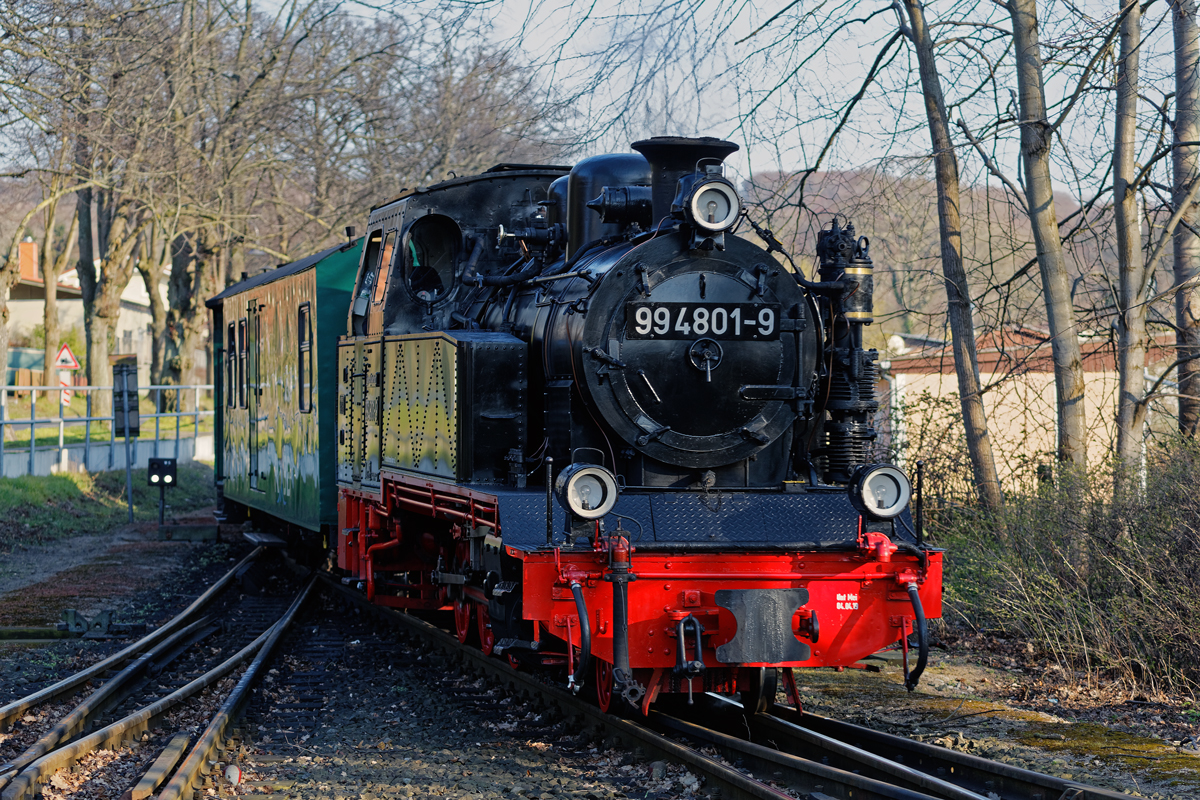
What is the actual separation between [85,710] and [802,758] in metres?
4.05

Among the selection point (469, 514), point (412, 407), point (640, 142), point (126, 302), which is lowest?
point (469, 514)

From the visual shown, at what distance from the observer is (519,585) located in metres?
6.36

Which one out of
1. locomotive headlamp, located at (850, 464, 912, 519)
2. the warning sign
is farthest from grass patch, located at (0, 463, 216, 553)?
locomotive headlamp, located at (850, 464, 912, 519)

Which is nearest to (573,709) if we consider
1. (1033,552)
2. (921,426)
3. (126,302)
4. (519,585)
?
(519,585)

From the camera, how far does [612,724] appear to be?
628 cm

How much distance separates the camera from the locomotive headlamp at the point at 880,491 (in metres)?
6.16

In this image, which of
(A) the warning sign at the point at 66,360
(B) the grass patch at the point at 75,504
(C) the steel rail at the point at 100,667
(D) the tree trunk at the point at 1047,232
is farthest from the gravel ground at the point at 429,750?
(A) the warning sign at the point at 66,360

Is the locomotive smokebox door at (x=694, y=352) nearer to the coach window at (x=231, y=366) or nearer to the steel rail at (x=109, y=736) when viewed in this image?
the steel rail at (x=109, y=736)

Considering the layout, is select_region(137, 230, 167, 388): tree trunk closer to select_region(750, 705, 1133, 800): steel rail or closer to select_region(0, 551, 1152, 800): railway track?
select_region(0, 551, 1152, 800): railway track

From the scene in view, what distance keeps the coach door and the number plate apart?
742 cm

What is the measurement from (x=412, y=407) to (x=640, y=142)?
237cm

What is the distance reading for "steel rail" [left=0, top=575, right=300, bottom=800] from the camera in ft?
17.3

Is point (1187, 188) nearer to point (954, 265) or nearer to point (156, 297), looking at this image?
point (954, 265)

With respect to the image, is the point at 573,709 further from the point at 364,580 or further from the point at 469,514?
the point at 364,580
